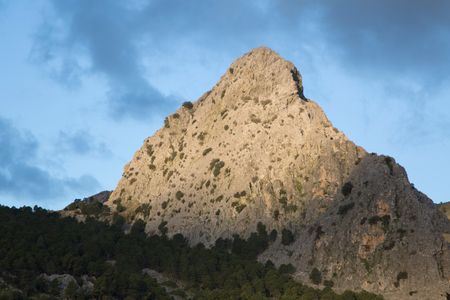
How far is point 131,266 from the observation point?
156m

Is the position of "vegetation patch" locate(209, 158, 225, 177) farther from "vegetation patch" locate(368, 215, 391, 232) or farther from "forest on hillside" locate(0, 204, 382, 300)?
"vegetation patch" locate(368, 215, 391, 232)

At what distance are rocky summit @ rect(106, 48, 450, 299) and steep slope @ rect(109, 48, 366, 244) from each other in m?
0.22

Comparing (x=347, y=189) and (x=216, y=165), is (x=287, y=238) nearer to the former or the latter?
(x=347, y=189)

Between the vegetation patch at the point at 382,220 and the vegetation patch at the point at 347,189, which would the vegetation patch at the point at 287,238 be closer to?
the vegetation patch at the point at 347,189

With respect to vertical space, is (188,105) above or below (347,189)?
above

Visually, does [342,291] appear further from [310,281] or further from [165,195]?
[165,195]

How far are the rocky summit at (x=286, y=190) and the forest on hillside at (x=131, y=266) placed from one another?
12.9 feet

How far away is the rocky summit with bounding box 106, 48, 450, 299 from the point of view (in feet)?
474

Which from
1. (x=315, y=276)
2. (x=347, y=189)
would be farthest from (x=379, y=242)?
(x=347, y=189)

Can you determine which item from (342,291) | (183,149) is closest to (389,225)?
(342,291)

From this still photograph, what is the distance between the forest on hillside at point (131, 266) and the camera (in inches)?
5472

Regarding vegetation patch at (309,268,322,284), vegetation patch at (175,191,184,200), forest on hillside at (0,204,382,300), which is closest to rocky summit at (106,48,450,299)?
vegetation patch at (309,268,322,284)

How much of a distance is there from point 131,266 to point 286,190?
3112 centimetres

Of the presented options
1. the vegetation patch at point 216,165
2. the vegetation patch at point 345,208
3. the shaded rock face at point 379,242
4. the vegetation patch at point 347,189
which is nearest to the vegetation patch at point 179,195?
the vegetation patch at point 216,165
